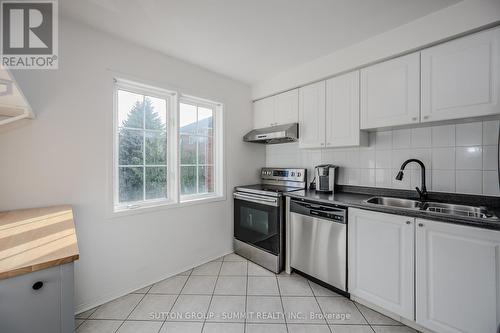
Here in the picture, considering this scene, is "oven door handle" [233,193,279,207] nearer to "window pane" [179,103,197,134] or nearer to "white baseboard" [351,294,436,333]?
"window pane" [179,103,197,134]

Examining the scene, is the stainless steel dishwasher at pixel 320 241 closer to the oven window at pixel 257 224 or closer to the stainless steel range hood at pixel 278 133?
the oven window at pixel 257 224

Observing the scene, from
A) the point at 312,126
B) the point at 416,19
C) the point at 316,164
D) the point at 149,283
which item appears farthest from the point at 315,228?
the point at 416,19

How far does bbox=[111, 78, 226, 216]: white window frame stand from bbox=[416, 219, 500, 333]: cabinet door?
2.13 meters

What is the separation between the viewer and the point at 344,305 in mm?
1824

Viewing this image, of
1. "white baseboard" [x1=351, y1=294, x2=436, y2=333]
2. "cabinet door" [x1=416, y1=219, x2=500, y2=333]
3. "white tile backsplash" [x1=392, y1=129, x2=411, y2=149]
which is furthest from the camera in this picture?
"white tile backsplash" [x1=392, y1=129, x2=411, y2=149]

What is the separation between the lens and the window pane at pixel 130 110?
2.04 meters

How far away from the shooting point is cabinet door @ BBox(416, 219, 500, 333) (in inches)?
49.1

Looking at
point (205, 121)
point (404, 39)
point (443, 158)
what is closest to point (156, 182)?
point (205, 121)

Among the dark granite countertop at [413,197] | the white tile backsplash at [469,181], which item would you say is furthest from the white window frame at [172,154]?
the white tile backsplash at [469,181]

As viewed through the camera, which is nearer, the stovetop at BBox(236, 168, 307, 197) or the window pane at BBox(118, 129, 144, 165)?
the window pane at BBox(118, 129, 144, 165)

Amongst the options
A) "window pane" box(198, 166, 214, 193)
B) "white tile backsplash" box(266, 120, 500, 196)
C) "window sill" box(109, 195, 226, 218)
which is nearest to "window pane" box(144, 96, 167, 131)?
"window pane" box(198, 166, 214, 193)

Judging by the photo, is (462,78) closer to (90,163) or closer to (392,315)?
(392,315)

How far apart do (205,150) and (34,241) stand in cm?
195

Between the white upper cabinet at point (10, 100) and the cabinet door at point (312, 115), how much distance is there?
2.36 meters
